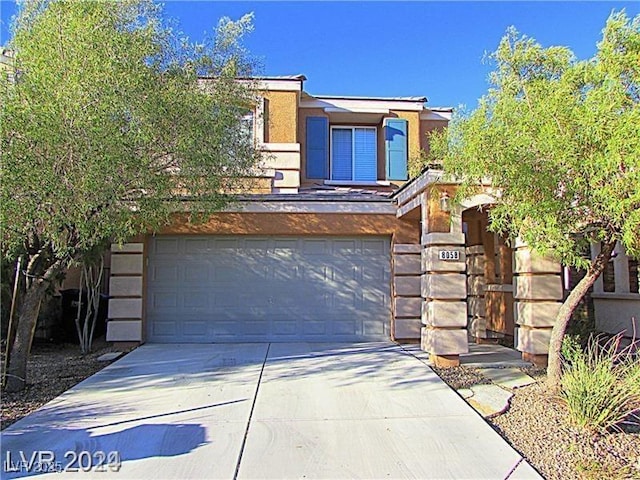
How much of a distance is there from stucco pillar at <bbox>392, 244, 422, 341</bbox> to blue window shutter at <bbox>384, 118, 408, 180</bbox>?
366 centimetres

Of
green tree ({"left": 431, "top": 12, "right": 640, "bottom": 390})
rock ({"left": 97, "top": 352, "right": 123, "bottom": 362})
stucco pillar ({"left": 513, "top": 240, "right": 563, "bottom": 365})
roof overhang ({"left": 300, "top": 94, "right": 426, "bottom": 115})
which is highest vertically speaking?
roof overhang ({"left": 300, "top": 94, "right": 426, "bottom": 115})

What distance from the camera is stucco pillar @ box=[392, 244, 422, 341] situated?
34.1 feet

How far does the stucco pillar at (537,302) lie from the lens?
26.4 feet

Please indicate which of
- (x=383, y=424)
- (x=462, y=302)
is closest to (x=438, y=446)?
(x=383, y=424)

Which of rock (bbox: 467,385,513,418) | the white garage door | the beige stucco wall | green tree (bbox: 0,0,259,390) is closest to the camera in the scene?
rock (bbox: 467,385,513,418)

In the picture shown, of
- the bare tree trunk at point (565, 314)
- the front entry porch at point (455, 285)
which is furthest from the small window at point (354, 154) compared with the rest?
the bare tree trunk at point (565, 314)

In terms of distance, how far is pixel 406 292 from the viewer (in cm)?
1044

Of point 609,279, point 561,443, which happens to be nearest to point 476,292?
point 609,279

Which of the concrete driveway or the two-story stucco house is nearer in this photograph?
the concrete driveway

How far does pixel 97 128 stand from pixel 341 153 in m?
8.77

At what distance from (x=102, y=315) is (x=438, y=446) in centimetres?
911

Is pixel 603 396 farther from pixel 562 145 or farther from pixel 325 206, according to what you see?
pixel 325 206

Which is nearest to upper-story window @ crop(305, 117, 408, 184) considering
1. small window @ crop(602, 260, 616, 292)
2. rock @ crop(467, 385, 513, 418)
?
small window @ crop(602, 260, 616, 292)

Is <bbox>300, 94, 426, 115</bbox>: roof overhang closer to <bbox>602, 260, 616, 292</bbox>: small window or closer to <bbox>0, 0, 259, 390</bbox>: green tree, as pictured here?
<bbox>0, 0, 259, 390</bbox>: green tree
